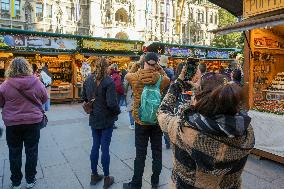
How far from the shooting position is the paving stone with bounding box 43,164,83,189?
4.32 metres

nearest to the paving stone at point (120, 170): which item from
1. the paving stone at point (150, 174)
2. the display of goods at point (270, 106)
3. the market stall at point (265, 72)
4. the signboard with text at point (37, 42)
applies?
the paving stone at point (150, 174)

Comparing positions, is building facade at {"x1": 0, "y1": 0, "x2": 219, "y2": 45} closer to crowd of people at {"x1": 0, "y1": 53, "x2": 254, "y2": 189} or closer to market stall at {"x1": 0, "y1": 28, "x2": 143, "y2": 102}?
market stall at {"x1": 0, "y1": 28, "x2": 143, "y2": 102}

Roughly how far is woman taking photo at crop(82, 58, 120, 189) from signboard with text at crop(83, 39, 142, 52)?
38.9ft

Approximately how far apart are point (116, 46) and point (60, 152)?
457 inches

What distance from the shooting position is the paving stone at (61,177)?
4.32 metres

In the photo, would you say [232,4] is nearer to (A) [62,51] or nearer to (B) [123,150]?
(B) [123,150]

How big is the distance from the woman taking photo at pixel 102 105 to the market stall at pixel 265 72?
306 centimetres

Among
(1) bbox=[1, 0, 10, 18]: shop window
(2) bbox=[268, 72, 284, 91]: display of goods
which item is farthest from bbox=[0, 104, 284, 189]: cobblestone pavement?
(1) bbox=[1, 0, 10, 18]: shop window

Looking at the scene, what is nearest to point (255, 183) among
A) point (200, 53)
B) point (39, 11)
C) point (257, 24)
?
point (257, 24)

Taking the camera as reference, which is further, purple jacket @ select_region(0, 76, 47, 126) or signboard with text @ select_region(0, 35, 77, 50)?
signboard with text @ select_region(0, 35, 77, 50)

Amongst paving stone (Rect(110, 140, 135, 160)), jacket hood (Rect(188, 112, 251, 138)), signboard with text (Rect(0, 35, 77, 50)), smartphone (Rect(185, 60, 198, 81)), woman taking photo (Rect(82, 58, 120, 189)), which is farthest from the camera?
signboard with text (Rect(0, 35, 77, 50))

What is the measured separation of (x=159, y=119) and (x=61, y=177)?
3102 millimetres

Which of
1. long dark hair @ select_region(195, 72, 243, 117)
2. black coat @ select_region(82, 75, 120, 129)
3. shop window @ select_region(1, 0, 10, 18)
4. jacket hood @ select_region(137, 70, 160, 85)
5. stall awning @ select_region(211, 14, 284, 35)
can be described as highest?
shop window @ select_region(1, 0, 10, 18)

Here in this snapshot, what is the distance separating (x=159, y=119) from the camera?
2162mm
